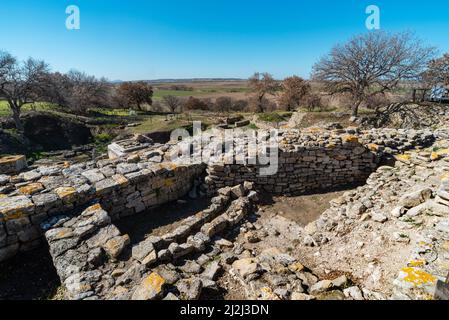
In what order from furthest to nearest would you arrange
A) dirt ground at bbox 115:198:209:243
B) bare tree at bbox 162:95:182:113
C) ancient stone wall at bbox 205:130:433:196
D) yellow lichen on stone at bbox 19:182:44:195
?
1. bare tree at bbox 162:95:182:113
2. ancient stone wall at bbox 205:130:433:196
3. dirt ground at bbox 115:198:209:243
4. yellow lichen on stone at bbox 19:182:44:195

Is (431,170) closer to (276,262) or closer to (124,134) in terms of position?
(276,262)

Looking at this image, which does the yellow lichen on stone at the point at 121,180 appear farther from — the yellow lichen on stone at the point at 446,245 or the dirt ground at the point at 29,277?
the yellow lichen on stone at the point at 446,245

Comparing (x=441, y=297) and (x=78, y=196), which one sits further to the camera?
(x=78, y=196)

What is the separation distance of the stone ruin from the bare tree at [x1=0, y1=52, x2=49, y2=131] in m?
13.4

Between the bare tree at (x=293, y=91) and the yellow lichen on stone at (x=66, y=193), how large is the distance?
80.8ft

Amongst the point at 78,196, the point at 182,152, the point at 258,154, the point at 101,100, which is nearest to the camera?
the point at 78,196

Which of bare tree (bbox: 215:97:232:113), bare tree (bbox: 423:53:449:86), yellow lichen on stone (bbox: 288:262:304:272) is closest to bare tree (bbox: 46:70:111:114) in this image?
bare tree (bbox: 215:97:232:113)

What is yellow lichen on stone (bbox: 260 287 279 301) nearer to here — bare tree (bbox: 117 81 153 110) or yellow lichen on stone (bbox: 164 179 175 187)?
yellow lichen on stone (bbox: 164 179 175 187)

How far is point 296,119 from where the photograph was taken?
17.1 meters

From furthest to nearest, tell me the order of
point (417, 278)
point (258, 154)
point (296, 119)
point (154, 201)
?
point (296, 119) < point (258, 154) < point (154, 201) < point (417, 278)

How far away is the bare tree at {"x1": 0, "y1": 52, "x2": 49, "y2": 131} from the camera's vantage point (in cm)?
1486

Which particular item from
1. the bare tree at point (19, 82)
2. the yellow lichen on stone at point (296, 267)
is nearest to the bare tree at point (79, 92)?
the bare tree at point (19, 82)

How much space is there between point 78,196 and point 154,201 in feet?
5.15
